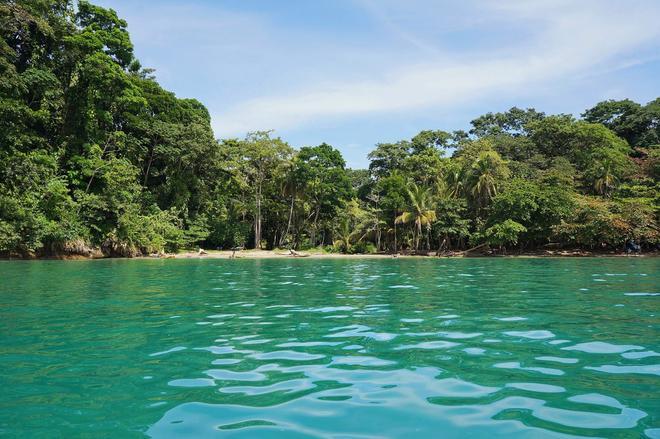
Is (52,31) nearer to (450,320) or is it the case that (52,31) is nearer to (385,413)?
(450,320)

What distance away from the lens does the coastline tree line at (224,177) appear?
27.9 metres

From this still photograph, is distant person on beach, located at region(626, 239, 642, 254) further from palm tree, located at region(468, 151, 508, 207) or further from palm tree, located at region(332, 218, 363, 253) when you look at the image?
palm tree, located at region(332, 218, 363, 253)

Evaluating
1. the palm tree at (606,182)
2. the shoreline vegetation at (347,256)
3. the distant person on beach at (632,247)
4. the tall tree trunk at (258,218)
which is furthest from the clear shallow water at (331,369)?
the palm tree at (606,182)

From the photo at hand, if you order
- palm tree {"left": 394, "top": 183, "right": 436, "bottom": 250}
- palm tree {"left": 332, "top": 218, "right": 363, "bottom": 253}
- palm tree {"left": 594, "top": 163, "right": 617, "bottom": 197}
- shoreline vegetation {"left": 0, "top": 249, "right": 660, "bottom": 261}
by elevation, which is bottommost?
shoreline vegetation {"left": 0, "top": 249, "right": 660, "bottom": 261}

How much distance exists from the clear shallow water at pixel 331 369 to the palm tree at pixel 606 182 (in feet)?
116

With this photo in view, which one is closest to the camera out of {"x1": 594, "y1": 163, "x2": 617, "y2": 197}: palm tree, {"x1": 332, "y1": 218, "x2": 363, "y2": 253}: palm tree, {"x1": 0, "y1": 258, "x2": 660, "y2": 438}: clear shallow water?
{"x1": 0, "y1": 258, "x2": 660, "y2": 438}: clear shallow water

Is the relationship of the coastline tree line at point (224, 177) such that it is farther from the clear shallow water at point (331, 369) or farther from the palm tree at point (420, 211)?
the clear shallow water at point (331, 369)

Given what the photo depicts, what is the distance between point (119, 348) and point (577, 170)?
47135 mm

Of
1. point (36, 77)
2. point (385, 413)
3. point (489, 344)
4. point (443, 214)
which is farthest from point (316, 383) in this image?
point (443, 214)

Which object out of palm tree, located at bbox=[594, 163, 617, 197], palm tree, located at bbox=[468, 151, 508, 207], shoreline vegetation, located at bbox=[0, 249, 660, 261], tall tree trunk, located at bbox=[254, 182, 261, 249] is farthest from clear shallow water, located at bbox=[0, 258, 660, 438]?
palm tree, located at bbox=[594, 163, 617, 197]

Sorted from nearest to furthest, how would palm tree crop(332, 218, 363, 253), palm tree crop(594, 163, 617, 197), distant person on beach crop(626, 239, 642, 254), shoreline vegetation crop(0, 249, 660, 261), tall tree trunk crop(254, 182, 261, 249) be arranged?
shoreline vegetation crop(0, 249, 660, 261) → distant person on beach crop(626, 239, 642, 254) → palm tree crop(594, 163, 617, 197) → tall tree trunk crop(254, 182, 261, 249) → palm tree crop(332, 218, 363, 253)

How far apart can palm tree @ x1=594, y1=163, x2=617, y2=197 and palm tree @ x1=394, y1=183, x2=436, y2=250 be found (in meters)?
14.7

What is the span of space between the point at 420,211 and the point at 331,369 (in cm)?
3556

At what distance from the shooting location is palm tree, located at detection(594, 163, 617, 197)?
38594 mm
